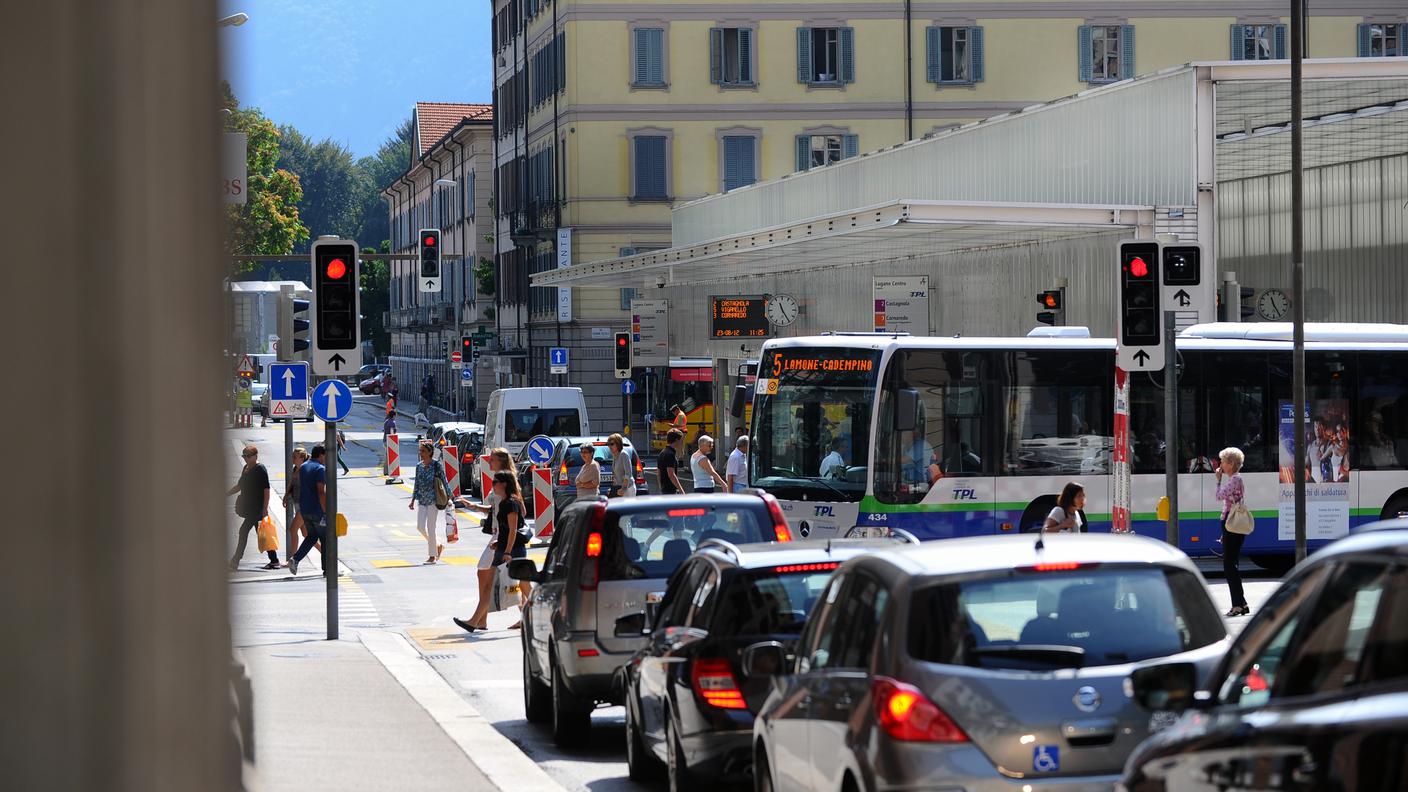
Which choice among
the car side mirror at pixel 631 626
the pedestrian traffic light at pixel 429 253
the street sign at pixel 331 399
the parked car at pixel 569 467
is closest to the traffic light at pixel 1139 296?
the car side mirror at pixel 631 626

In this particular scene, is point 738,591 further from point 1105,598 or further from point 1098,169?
point 1098,169

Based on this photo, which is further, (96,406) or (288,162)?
(288,162)

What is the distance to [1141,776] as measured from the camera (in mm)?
5047

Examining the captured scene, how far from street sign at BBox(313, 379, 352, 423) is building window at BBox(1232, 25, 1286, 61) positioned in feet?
158

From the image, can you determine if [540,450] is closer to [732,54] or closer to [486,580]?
[486,580]

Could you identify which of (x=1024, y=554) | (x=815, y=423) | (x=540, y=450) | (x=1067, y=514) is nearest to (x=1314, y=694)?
(x=1024, y=554)

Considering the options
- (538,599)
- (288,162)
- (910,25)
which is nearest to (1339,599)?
(538,599)

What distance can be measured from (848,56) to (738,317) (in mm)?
24021

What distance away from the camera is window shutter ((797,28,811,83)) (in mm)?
63906

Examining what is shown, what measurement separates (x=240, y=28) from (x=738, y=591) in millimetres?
8332

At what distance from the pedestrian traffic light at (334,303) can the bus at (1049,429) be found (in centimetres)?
675

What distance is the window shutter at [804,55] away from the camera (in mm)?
63906

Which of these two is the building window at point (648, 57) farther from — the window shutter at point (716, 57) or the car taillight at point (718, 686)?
the car taillight at point (718, 686)

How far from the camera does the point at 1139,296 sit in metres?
15.6
